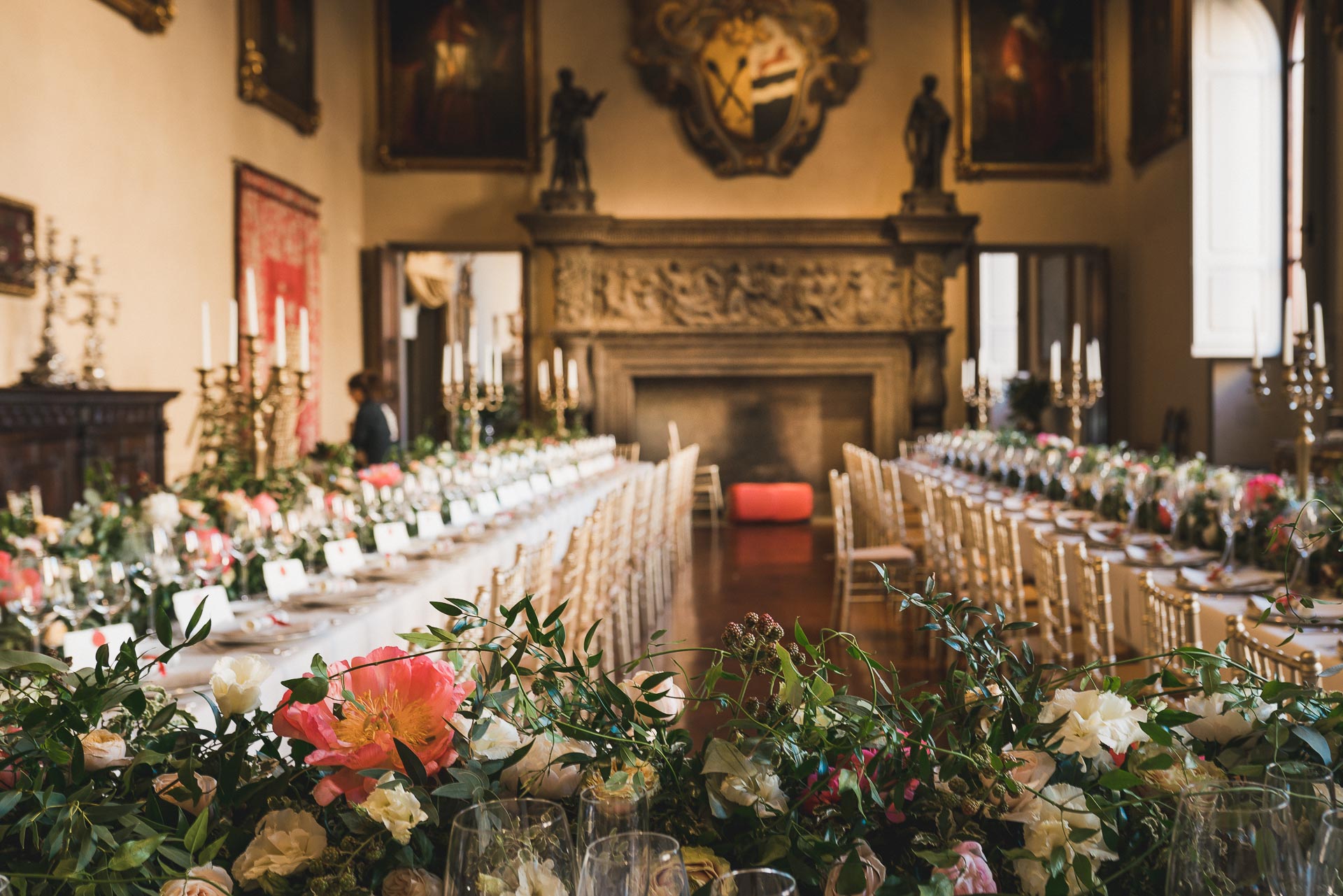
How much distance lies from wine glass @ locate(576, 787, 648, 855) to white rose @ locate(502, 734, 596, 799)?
0.19 meters

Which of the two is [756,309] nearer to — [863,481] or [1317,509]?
[863,481]

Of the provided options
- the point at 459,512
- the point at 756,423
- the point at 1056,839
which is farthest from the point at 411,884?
the point at 756,423

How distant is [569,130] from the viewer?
41.6 ft

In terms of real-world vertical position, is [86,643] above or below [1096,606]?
above

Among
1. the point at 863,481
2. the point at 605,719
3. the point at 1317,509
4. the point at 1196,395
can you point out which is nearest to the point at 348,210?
the point at 863,481

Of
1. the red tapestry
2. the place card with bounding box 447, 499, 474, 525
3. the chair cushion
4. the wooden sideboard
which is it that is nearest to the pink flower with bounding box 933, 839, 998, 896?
the place card with bounding box 447, 499, 474, 525

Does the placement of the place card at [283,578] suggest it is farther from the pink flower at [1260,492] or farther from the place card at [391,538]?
the pink flower at [1260,492]

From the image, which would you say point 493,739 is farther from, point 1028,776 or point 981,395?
point 981,395

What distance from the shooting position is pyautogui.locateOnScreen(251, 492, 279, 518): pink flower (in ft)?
12.2

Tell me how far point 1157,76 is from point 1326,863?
44.4 ft

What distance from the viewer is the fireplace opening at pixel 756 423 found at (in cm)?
1380

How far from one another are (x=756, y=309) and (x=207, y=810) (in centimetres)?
1243

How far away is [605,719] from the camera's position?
3.74 feet

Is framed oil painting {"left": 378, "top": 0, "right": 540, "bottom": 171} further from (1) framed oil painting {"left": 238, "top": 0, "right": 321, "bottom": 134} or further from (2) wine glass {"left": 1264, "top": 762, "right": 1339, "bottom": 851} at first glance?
(2) wine glass {"left": 1264, "top": 762, "right": 1339, "bottom": 851}
